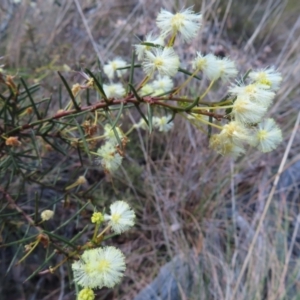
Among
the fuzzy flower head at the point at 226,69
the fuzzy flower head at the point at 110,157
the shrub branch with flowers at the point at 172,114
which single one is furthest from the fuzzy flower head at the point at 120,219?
Answer: the fuzzy flower head at the point at 226,69

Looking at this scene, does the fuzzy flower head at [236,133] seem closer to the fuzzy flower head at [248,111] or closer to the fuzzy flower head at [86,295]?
the fuzzy flower head at [248,111]

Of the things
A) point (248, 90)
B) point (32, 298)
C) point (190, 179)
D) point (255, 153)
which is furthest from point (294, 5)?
point (248, 90)

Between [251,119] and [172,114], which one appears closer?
[251,119]

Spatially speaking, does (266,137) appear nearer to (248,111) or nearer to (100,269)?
(248,111)

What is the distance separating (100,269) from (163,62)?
0.27m

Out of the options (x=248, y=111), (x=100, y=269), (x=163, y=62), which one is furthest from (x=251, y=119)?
(x=100, y=269)

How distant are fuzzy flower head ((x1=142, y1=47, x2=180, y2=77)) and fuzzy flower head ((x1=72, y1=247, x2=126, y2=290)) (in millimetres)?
237

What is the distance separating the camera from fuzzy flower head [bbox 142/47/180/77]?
0.61 metres

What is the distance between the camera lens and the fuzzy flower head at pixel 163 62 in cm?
61

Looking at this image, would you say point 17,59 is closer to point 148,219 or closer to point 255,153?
point 148,219

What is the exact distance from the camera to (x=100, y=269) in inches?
21.8

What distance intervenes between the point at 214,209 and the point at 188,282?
11.2 inches

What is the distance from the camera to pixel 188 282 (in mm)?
1330

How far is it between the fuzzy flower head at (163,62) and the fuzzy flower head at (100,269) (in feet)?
0.78
